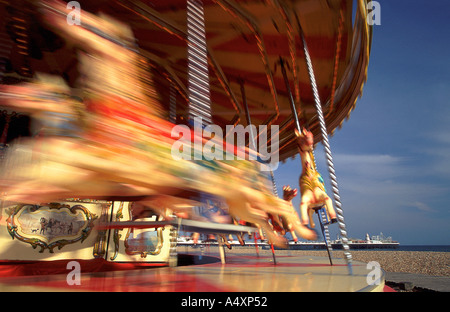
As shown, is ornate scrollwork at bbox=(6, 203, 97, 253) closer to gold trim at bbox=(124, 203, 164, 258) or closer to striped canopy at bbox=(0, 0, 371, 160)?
gold trim at bbox=(124, 203, 164, 258)

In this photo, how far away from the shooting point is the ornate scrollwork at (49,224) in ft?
14.9

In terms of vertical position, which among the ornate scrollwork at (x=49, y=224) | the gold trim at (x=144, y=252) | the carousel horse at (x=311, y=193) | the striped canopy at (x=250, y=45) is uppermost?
the striped canopy at (x=250, y=45)

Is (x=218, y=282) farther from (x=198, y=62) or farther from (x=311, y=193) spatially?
(x=198, y=62)

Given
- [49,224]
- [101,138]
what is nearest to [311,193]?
[101,138]

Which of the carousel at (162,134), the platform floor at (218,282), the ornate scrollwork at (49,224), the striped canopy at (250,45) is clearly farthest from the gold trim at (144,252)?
the platform floor at (218,282)

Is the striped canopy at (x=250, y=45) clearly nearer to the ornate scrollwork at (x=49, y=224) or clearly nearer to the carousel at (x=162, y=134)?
the carousel at (x=162, y=134)

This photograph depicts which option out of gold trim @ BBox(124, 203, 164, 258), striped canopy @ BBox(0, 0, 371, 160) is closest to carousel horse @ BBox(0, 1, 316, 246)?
striped canopy @ BBox(0, 0, 371, 160)

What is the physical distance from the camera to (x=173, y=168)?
1.65m

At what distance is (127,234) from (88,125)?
14.3ft

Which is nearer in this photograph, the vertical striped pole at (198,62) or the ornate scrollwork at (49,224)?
the vertical striped pole at (198,62)

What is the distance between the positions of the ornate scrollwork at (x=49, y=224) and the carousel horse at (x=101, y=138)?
355cm

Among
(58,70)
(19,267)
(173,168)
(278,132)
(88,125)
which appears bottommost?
(19,267)
